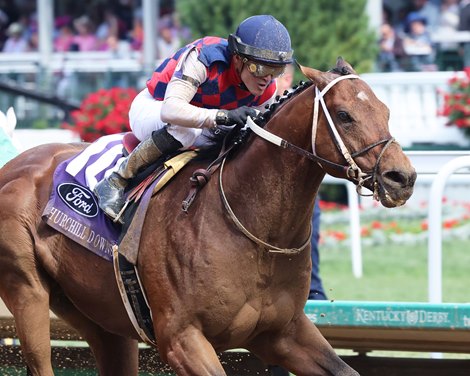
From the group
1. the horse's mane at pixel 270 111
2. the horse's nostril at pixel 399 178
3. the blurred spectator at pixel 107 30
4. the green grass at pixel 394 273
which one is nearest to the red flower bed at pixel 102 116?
the green grass at pixel 394 273

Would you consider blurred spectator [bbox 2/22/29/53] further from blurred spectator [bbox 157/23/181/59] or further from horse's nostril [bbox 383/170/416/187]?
horse's nostril [bbox 383/170/416/187]

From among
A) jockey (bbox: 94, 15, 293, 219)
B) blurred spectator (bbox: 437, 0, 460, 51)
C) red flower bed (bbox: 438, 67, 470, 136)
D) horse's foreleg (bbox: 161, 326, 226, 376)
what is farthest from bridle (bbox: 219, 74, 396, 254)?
blurred spectator (bbox: 437, 0, 460, 51)

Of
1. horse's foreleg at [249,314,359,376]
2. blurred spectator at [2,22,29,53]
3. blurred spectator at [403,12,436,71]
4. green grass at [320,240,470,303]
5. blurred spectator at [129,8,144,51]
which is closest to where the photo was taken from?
horse's foreleg at [249,314,359,376]

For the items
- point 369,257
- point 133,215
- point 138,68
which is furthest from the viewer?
point 138,68

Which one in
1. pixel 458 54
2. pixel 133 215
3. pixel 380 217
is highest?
pixel 133 215

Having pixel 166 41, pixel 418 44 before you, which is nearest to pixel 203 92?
pixel 418 44

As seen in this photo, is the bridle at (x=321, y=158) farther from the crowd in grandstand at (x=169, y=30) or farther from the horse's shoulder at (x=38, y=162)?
the crowd in grandstand at (x=169, y=30)

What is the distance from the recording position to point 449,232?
12109 millimetres

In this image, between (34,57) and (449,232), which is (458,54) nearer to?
(449,232)

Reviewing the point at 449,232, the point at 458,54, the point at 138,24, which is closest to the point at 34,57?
the point at 138,24

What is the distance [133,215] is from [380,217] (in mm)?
8179

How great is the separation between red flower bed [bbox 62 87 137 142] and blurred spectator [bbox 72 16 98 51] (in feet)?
23.6

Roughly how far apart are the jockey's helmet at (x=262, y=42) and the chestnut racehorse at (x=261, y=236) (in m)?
0.18

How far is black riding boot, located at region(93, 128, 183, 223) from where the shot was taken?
5.05 meters
